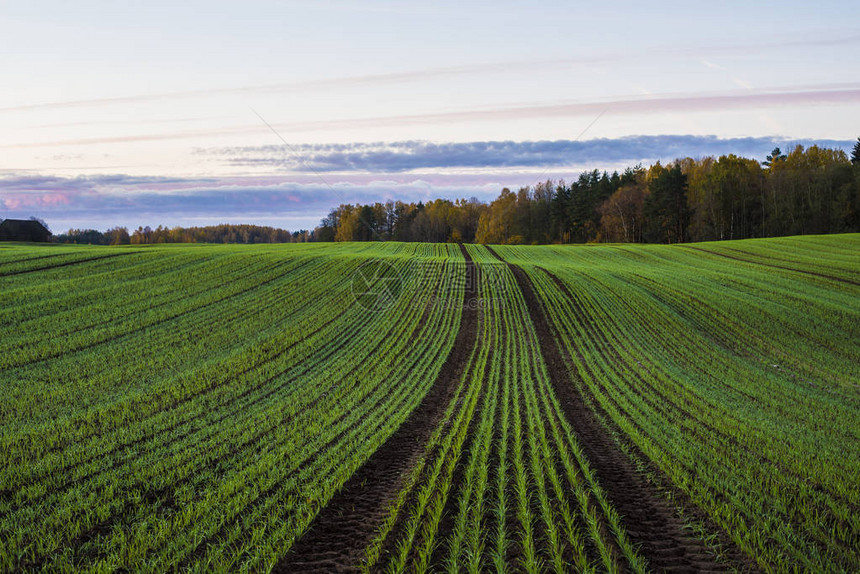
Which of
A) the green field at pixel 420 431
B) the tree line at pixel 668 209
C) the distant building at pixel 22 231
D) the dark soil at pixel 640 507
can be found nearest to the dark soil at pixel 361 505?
the green field at pixel 420 431

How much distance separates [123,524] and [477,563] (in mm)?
5544

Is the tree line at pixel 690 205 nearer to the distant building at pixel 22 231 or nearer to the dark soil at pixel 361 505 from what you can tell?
the distant building at pixel 22 231

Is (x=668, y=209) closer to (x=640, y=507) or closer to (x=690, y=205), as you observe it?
(x=690, y=205)

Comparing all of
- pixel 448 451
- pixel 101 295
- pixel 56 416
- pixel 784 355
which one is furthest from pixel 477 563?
pixel 101 295

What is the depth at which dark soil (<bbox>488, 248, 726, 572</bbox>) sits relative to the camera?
6.21m

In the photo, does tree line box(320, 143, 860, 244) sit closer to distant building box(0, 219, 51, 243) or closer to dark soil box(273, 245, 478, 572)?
distant building box(0, 219, 51, 243)

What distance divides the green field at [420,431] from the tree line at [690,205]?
149 feet

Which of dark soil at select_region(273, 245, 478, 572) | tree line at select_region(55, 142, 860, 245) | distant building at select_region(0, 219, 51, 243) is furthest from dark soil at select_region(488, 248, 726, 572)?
distant building at select_region(0, 219, 51, 243)

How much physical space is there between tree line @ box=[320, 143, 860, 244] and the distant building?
51.2 m

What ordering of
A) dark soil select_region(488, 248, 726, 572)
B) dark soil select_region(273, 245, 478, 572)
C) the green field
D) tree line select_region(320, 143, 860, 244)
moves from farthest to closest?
1. tree line select_region(320, 143, 860, 244)
2. the green field
3. dark soil select_region(273, 245, 478, 572)
4. dark soil select_region(488, 248, 726, 572)

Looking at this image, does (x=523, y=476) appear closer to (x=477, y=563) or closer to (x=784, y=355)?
(x=477, y=563)

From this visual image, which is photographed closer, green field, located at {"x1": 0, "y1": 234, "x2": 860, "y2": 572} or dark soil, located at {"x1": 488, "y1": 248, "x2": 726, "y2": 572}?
dark soil, located at {"x1": 488, "y1": 248, "x2": 726, "y2": 572}

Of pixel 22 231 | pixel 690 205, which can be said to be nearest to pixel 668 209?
pixel 690 205

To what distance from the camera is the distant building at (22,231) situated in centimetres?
6775
